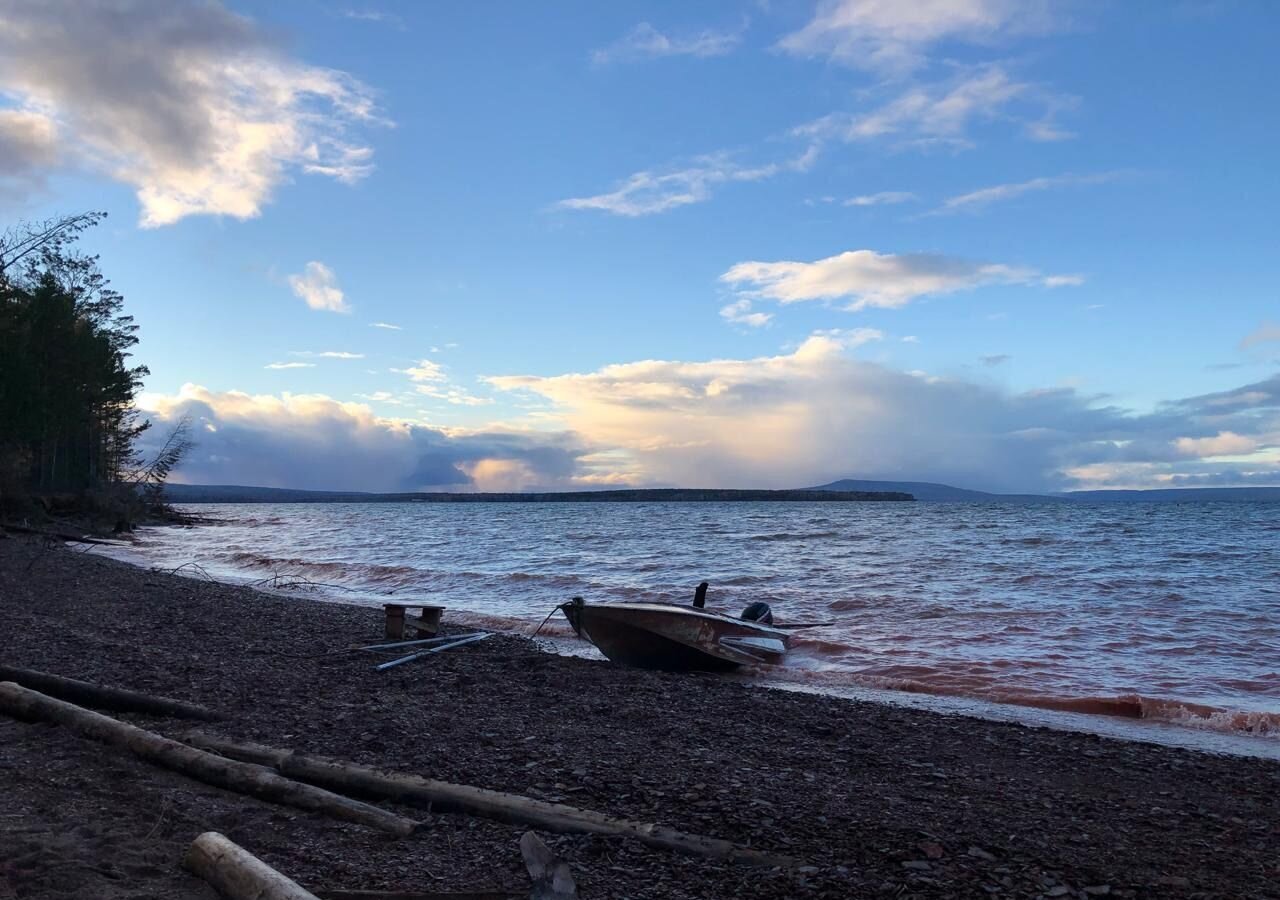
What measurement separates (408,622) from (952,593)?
12584 mm

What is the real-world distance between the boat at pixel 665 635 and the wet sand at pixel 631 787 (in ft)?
3.59

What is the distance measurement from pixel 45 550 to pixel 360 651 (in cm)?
1536

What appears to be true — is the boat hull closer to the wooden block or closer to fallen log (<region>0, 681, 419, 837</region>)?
the wooden block

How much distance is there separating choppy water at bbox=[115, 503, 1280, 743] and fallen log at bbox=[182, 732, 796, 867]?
23.6ft

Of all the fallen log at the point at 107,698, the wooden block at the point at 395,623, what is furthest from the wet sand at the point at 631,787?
the wooden block at the point at 395,623

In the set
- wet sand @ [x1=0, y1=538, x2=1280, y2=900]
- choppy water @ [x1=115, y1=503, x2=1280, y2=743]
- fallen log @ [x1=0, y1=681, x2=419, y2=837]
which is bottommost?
choppy water @ [x1=115, y1=503, x2=1280, y2=743]

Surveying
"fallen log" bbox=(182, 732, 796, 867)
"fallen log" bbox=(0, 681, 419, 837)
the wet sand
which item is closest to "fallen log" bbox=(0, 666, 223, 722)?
the wet sand

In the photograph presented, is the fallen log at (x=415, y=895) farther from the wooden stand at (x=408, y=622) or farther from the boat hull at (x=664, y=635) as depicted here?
the wooden stand at (x=408, y=622)

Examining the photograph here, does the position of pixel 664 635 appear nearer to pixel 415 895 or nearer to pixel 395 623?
pixel 395 623

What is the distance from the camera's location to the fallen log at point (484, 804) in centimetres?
444

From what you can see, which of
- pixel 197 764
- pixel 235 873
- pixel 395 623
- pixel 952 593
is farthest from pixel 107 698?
pixel 952 593

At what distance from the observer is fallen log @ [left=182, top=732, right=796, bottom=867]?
14.6 ft

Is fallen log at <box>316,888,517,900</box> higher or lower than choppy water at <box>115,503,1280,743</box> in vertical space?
higher

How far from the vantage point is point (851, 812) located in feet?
17.1
